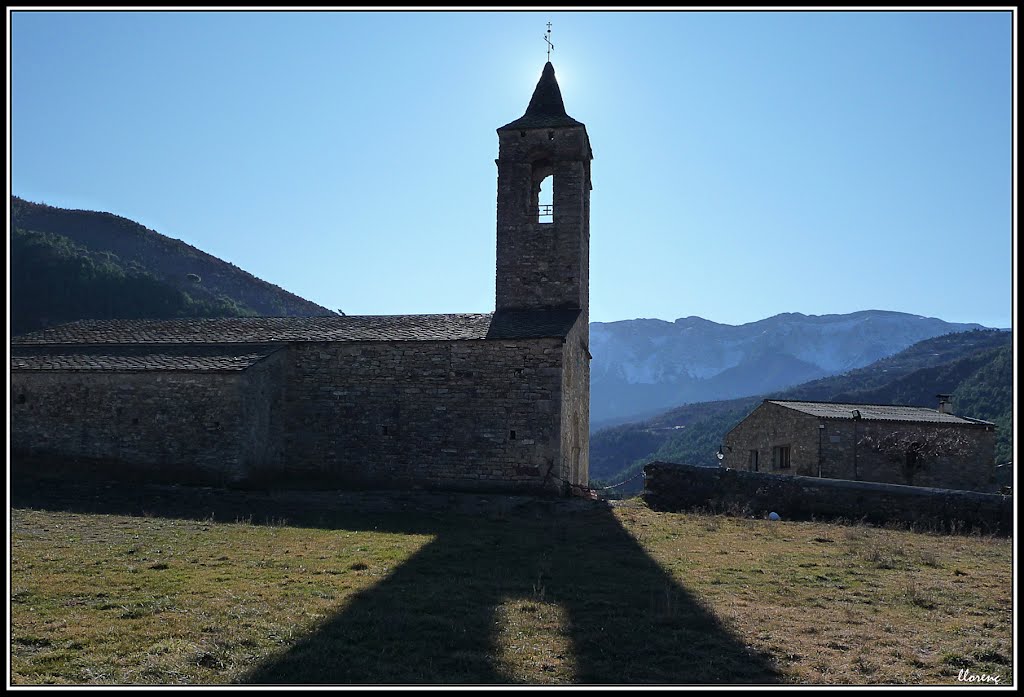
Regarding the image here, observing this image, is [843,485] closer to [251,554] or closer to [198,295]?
[251,554]

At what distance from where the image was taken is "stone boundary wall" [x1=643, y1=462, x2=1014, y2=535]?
50.6 feet

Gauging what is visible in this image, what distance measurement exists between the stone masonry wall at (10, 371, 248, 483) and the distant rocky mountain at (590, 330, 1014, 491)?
2899cm

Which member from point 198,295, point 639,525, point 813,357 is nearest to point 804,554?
point 639,525

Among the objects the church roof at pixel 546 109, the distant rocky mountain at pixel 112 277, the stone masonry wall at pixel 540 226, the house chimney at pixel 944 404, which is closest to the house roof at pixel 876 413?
the house chimney at pixel 944 404

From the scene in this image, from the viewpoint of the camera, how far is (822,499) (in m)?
16.4

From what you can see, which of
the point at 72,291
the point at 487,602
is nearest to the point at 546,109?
the point at 487,602

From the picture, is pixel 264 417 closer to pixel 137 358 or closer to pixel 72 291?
pixel 137 358

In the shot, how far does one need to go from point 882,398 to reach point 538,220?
44.3 meters

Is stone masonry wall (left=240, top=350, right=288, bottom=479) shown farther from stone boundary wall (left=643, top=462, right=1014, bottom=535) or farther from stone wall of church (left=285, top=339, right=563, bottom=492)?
stone boundary wall (left=643, top=462, right=1014, bottom=535)

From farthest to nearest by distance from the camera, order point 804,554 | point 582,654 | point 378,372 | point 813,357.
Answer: point 813,357
point 378,372
point 804,554
point 582,654

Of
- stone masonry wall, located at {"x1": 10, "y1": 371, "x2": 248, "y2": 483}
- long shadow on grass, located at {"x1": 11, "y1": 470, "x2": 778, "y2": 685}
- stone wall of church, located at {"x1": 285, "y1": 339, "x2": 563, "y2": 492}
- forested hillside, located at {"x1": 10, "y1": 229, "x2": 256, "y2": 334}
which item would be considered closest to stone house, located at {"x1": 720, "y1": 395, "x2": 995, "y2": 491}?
stone wall of church, located at {"x1": 285, "y1": 339, "x2": 563, "y2": 492}

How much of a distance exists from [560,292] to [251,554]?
1170cm

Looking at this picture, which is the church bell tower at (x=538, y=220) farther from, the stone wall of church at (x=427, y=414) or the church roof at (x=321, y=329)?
the stone wall of church at (x=427, y=414)

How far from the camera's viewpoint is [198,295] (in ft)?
186
